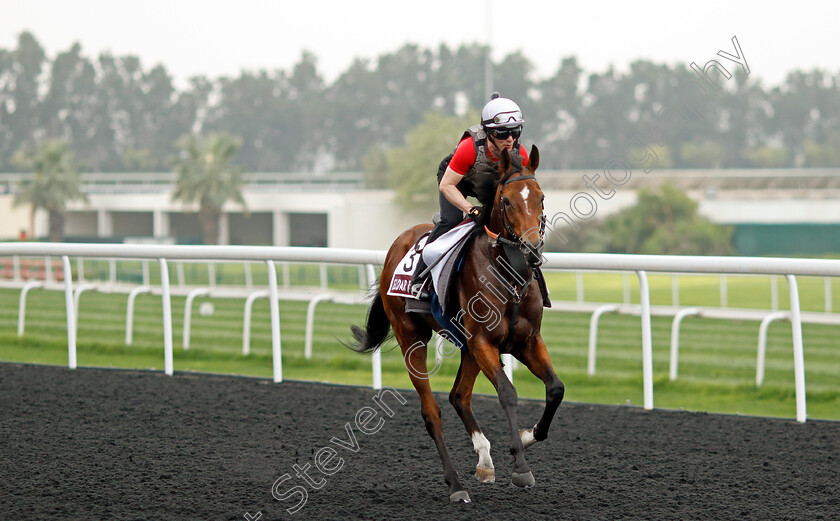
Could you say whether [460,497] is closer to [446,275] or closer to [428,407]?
[428,407]

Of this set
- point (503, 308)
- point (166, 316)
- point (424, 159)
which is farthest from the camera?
point (424, 159)

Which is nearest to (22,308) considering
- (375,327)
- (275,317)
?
(275,317)

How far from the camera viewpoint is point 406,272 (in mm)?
4562

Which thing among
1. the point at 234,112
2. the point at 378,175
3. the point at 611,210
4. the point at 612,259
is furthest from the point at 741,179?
the point at 234,112

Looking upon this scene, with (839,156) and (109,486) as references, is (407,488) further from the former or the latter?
(839,156)

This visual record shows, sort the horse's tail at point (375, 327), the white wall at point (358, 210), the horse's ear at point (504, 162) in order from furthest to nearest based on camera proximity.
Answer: the white wall at point (358, 210) → the horse's tail at point (375, 327) → the horse's ear at point (504, 162)

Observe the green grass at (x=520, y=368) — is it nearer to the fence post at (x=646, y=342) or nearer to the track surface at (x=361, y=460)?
the fence post at (x=646, y=342)

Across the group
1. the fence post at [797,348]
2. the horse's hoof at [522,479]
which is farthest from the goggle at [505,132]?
the fence post at [797,348]

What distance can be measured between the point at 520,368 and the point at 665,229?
146ft

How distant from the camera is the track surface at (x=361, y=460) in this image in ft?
Result: 12.5

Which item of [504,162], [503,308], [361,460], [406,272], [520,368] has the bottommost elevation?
[520,368]

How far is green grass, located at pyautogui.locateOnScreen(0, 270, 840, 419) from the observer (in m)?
7.25

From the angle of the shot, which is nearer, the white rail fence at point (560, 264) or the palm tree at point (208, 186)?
the white rail fence at point (560, 264)

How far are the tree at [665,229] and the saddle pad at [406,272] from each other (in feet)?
152
